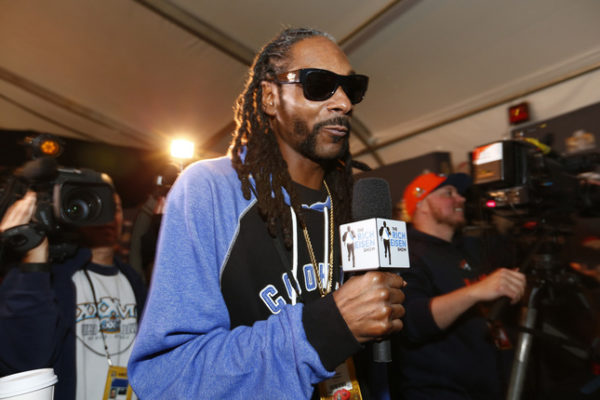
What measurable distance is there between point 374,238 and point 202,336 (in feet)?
1.75

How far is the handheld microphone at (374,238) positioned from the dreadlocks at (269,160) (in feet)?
0.90

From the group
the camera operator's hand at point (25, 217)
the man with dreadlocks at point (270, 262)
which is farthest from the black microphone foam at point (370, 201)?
the camera operator's hand at point (25, 217)

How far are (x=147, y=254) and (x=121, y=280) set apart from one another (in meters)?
0.39

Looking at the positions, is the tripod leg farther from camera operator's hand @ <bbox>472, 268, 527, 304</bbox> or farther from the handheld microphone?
the handheld microphone

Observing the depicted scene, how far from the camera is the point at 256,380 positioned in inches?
35.9

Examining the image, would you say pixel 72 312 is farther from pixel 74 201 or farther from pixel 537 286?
pixel 537 286

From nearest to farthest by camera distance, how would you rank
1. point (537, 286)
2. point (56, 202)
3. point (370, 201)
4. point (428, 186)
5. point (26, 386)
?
point (370, 201)
point (26, 386)
point (56, 202)
point (537, 286)
point (428, 186)

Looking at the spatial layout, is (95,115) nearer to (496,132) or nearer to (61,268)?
(61,268)

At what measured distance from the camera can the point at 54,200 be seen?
1950mm

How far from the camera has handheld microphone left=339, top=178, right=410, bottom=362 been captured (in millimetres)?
1003

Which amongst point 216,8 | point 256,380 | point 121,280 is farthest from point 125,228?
point 256,380

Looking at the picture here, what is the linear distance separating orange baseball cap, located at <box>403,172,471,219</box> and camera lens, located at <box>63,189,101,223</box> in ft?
8.74

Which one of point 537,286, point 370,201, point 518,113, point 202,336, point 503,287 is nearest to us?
point 202,336

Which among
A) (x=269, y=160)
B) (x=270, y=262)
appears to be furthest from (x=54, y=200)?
(x=270, y=262)
